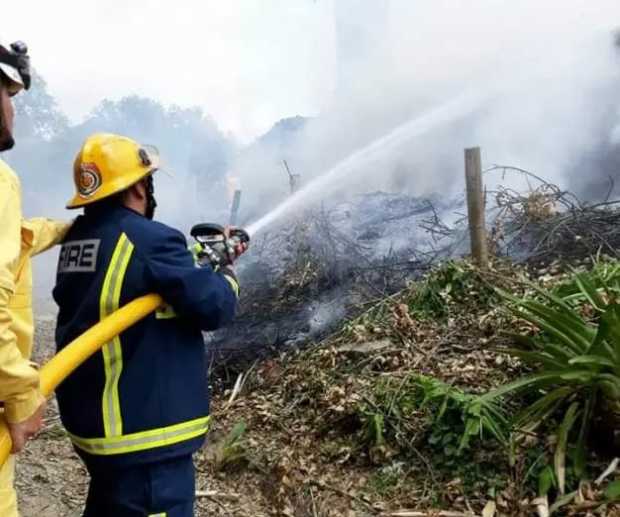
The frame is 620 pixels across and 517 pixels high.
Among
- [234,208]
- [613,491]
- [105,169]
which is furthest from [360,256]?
[105,169]

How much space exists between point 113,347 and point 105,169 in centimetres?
64

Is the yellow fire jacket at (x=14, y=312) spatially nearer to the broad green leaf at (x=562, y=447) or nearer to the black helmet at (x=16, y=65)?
the black helmet at (x=16, y=65)

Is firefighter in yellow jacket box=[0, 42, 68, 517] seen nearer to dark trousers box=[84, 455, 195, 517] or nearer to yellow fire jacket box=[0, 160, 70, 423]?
yellow fire jacket box=[0, 160, 70, 423]

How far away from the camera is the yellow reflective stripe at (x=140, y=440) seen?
1.97 m

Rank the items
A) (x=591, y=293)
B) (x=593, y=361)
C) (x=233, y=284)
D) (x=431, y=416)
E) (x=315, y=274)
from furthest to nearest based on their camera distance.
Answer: (x=315, y=274) → (x=431, y=416) → (x=591, y=293) → (x=593, y=361) → (x=233, y=284)

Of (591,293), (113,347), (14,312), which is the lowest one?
(113,347)

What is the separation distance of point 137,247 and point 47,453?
258 centimetres

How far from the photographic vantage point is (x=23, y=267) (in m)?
1.86

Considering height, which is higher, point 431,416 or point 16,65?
point 16,65

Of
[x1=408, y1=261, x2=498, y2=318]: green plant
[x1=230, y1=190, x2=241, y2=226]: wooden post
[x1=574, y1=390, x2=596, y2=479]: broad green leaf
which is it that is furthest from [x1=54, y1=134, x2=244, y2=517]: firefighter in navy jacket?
[x1=408, y1=261, x2=498, y2=318]: green plant

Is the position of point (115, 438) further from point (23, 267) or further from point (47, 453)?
point (47, 453)

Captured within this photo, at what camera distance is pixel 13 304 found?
1.76 metres

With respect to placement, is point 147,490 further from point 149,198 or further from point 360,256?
point 360,256

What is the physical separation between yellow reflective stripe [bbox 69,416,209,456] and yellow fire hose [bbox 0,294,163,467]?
28 centimetres
